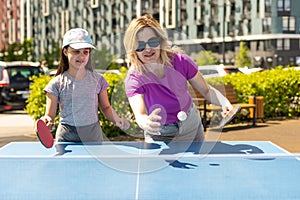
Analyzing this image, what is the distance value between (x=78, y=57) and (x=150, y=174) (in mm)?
1319

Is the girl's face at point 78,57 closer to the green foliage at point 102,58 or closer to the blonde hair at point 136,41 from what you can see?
the green foliage at point 102,58

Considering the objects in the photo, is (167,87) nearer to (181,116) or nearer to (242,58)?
(181,116)

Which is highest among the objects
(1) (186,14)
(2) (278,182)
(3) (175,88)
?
(1) (186,14)

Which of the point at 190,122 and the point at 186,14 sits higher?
the point at 186,14

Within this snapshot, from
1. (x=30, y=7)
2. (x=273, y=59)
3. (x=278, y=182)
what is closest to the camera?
(x=278, y=182)

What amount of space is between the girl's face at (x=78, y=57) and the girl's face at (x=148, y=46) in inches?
26.6

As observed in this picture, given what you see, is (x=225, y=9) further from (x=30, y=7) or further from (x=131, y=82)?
(x=131, y=82)

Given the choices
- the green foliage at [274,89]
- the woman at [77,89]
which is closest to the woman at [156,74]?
the woman at [77,89]

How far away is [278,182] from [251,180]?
0.15 metres

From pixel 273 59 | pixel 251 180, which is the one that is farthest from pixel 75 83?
pixel 273 59

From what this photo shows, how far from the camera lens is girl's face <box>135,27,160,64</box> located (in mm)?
3666

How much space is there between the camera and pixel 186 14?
63500 mm

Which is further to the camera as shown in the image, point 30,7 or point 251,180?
point 30,7

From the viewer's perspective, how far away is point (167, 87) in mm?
3719
